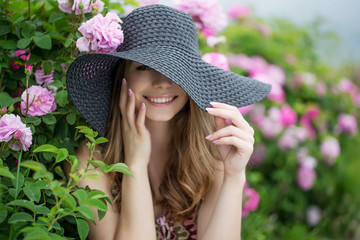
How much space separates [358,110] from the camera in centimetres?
444

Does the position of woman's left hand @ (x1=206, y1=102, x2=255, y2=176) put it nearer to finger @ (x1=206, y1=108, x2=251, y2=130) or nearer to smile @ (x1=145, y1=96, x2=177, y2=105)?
finger @ (x1=206, y1=108, x2=251, y2=130)

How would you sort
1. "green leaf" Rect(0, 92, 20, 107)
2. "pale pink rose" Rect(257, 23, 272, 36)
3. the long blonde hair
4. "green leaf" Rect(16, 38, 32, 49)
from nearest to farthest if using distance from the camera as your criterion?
"green leaf" Rect(0, 92, 20, 107) < "green leaf" Rect(16, 38, 32, 49) < the long blonde hair < "pale pink rose" Rect(257, 23, 272, 36)

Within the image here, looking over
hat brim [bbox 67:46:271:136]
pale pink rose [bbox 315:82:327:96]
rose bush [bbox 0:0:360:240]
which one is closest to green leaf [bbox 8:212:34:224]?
rose bush [bbox 0:0:360:240]

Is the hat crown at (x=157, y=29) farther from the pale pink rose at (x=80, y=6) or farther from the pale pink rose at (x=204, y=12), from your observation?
the pale pink rose at (x=204, y=12)

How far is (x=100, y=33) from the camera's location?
4.69 ft

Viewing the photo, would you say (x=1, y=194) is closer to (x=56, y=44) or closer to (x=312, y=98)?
(x=56, y=44)

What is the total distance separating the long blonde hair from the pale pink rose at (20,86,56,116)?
37 centimetres

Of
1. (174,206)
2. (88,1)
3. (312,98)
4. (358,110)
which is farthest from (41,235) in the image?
(358,110)

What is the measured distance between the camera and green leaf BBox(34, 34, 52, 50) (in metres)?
1.47

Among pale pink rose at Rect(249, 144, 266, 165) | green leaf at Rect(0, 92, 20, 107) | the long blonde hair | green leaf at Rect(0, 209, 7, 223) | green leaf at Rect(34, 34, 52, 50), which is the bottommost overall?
pale pink rose at Rect(249, 144, 266, 165)

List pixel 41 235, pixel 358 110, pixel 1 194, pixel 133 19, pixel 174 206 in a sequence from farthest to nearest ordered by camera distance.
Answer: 1. pixel 358 110
2. pixel 174 206
3. pixel 133 19
4. pixel 1 194
5. pixel 41 235

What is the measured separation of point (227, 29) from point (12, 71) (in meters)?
2.91

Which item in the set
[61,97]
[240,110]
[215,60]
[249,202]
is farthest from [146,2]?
[249,202]

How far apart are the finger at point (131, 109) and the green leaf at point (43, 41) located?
38cm
